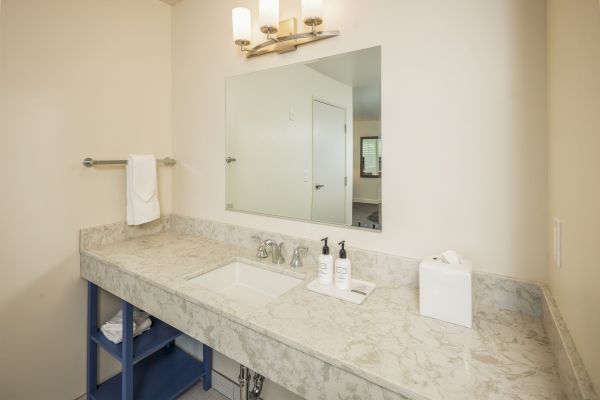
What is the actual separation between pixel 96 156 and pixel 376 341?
1.65 meters

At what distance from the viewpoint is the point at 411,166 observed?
3.63 feet

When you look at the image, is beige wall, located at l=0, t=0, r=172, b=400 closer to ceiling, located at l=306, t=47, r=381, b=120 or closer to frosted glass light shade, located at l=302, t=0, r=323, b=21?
frosted glass light shade, located at l=302, t=0, r=323, b=21

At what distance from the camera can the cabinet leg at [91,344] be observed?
1.56 metres

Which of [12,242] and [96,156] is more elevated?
[96,156]

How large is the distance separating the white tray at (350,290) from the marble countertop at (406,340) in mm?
23

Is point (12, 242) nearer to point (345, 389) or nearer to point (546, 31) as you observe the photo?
point (345, 389)

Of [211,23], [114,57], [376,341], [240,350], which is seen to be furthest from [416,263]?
[114,57]

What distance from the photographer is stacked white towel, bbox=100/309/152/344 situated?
4.87 ft

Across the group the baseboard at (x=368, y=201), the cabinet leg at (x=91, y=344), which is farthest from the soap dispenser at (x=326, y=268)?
the cabinet leg at (x=91, y=344)

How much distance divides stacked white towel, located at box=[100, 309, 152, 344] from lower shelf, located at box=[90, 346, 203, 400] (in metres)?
0.28

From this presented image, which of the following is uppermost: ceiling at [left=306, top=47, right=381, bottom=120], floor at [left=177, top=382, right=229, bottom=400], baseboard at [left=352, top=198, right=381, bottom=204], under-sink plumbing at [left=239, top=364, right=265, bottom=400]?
ceiling at [left=306, top=47, right=381, bottom=120]

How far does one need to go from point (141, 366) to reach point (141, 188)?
40.5 inches

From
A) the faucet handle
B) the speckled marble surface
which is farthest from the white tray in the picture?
the speckled marble surface

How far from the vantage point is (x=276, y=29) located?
1.33 metres
